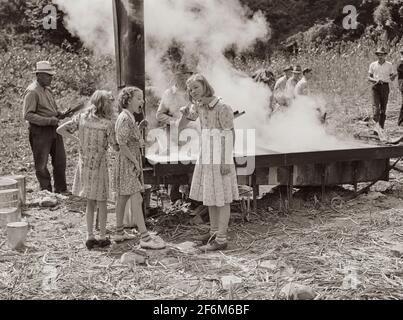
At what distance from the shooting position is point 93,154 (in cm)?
581

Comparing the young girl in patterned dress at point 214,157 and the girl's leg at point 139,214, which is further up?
the young girl in patterned dress at point 214,157

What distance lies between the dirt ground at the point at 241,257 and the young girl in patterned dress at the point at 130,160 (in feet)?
0.98

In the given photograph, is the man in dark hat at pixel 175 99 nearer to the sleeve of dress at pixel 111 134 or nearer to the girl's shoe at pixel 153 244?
the sleeve of dress at pixel 111 134

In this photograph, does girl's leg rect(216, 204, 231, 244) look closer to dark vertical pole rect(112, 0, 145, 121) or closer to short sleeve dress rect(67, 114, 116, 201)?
short sleeve dress rect(67, 114, 116, 201)

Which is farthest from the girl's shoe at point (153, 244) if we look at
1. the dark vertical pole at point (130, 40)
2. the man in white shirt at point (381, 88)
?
the man in white shirt at point (381, 88)

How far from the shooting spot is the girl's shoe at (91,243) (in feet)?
19.6

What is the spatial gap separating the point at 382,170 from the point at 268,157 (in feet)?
6.35

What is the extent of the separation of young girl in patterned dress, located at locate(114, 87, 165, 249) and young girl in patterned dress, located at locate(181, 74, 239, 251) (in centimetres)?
55

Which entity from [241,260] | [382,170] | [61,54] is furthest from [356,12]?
[241,260]

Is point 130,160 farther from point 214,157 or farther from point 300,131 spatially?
point 300,131

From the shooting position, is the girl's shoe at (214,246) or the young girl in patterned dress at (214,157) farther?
the girl's shoe at (214,246)

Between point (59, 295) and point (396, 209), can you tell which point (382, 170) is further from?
point (59, 295)

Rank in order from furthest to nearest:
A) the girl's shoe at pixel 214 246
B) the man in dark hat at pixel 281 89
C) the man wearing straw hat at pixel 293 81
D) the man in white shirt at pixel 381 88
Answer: the man in white shirt at pixel 381 88, the man wearing straw hat at pixel 293 81, the man in dark hat at pixel 281 89, the girl's shoe at pixel 214 246

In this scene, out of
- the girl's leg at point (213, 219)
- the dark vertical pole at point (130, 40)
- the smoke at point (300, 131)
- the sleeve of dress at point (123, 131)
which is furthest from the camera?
the smoke at point (300, 131)
